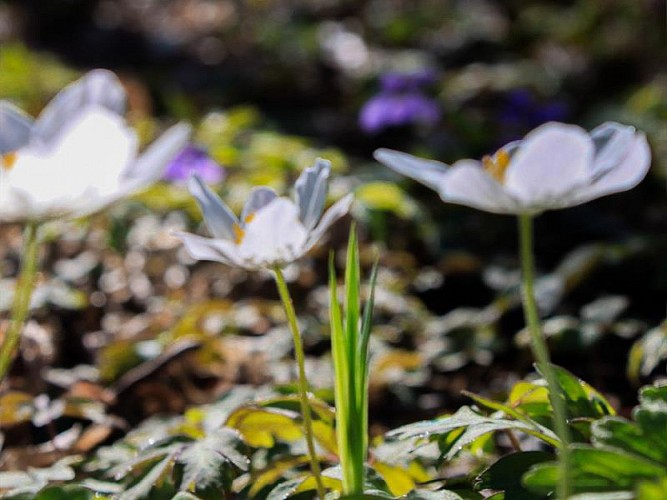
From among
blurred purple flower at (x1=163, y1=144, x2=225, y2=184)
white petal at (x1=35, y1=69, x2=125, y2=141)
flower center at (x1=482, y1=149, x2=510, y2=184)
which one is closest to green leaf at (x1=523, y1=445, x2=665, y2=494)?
flower center at (x1=482, y1=149, x2=510, y2=184)

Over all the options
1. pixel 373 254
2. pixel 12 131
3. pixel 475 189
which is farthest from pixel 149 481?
pixel 373 254

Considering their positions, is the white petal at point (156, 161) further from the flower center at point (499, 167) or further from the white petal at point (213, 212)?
the flower center at point (499, 167)

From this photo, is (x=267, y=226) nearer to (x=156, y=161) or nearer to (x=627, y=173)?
(x=156, y=161)

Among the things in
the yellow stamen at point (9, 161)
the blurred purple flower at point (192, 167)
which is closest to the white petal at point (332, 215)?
the yellow stamen at point (9, 161)

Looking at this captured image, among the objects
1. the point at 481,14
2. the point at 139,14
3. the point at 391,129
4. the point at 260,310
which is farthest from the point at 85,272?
the point at 139,14

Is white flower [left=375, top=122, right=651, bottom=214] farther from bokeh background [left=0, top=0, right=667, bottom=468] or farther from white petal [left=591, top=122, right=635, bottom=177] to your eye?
bokeh background [left=0, top=0, right=667, bottom=468]

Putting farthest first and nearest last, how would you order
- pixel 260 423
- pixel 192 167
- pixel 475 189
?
1. pixel 192 167
2. pixel 260 423
3. pixel 475 189
